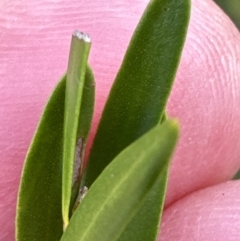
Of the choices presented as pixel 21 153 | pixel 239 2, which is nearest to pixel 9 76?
pixel 21 153

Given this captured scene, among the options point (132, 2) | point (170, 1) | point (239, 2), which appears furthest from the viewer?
point (239, 2)

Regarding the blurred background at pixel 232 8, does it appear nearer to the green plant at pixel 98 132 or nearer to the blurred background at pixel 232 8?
the blurred background at pixel 232 8

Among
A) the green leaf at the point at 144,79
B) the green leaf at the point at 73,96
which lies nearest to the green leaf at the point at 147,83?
the green leaf at the point at 144,79

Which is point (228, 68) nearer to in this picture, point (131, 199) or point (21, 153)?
point (21, 153)

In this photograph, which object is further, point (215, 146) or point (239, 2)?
point (239, 2)

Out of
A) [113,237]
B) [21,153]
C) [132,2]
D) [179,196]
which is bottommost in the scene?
[179,196]

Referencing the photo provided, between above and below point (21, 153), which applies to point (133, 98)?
above
